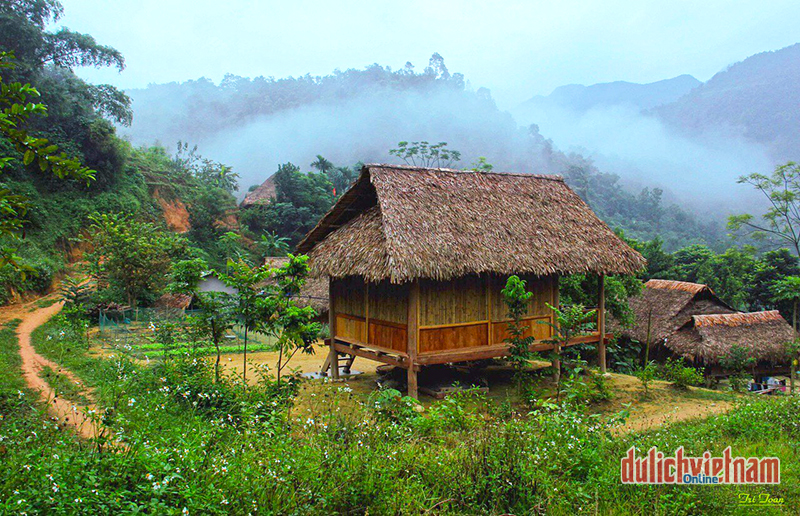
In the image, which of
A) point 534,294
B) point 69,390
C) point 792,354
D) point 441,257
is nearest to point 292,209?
point 534,294

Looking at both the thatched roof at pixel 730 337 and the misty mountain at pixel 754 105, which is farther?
the misty mountain at pixel 754 105

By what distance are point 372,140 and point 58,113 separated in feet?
203

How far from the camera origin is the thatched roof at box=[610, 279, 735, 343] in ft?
58.6

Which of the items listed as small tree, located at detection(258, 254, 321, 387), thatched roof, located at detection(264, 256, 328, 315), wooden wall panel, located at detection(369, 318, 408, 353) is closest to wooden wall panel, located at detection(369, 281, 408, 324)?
wooden wall panel, located at detection(369, 318, 408, 353)

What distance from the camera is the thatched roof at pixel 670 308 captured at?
704 inches

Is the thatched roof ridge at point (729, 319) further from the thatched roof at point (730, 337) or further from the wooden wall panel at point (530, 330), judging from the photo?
the wooden wall panel at point (530, 330)

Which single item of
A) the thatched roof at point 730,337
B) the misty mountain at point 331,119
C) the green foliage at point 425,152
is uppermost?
the misty mountain at point 331,119

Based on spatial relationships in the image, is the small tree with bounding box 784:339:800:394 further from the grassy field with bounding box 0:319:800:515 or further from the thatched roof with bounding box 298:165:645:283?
the grassy field with bounding box 0:319:800:515

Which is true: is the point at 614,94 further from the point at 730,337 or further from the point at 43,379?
the point at 43,379

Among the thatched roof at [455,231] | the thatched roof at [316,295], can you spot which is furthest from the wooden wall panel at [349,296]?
the thatched roof at [316,295]

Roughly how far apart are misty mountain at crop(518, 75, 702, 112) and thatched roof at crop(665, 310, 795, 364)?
446ft

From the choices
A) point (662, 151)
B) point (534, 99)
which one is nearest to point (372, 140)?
point (662, 151)

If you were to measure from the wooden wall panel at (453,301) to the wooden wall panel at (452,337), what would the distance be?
0.13 m

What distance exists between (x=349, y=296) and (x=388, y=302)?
1485mm
